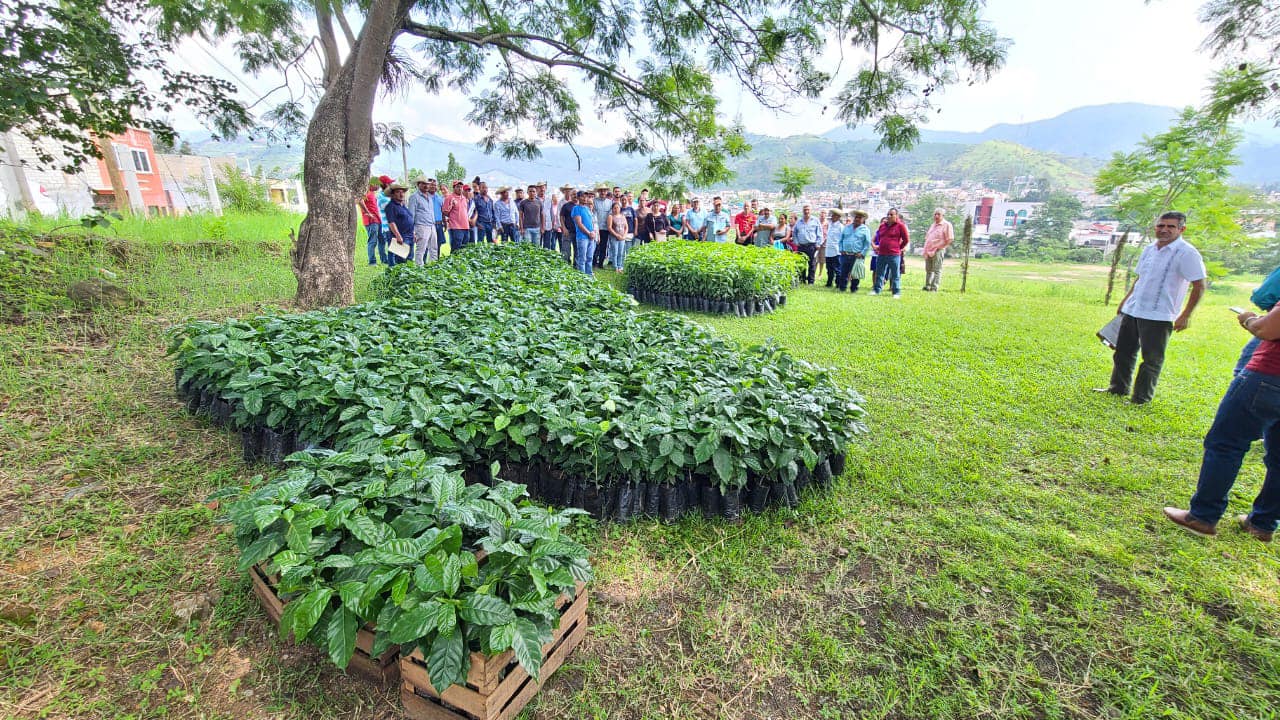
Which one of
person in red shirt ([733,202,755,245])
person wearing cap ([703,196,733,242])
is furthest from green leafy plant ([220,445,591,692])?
person wearing cap ([703,196,733,242])

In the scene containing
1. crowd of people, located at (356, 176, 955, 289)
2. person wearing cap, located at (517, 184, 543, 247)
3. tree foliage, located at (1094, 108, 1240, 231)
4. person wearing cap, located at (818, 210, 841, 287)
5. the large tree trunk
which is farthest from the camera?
person wearing cap, located at (517, 184, 543, 247)

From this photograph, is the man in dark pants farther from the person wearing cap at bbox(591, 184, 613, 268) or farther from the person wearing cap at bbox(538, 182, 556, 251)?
the person wearing cap at bbox(538, 182, 556, 251)

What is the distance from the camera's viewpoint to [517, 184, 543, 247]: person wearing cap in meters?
11.4

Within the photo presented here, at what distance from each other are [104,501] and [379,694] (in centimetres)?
221

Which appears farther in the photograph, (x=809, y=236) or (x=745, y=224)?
(x=745, y=224)

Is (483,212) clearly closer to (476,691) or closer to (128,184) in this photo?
(476,691)

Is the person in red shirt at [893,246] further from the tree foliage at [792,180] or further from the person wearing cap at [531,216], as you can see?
the person wearing cap at [531,216]

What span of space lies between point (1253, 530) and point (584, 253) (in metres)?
9.71

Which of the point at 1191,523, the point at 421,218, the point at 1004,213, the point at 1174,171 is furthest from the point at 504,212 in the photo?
the point at 1004,213

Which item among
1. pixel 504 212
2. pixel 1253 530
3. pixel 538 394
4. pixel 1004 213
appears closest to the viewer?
pixel 1253 530

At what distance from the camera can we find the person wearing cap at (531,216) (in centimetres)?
1139

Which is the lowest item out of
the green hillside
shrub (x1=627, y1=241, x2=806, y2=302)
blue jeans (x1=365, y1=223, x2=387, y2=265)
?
shrub (x1=627, y1=241, x2=806, y2=302)

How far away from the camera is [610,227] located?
11.2 m

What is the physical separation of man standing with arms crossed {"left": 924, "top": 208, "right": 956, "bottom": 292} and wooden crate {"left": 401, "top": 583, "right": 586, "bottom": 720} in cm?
1075
